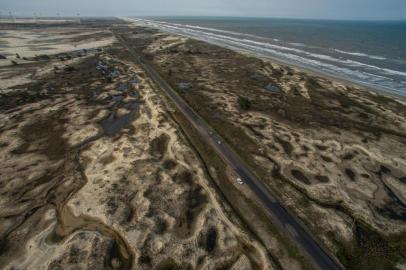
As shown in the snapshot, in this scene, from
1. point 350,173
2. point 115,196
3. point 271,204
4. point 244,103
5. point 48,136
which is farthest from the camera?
point 244,103

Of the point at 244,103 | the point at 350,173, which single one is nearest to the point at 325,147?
the point at 350,173

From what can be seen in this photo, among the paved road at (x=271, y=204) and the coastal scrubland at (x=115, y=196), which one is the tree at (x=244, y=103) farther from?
the coastal scrubland at (x=115, y=196)

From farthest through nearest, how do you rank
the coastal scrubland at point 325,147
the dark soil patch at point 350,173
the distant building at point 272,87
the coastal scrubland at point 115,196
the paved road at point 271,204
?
the distant building at point 272,87, the dark soil patch at point 350,173, the coastal scrubland at point 325,147, the paved road at point 271,204, the coastal scrubland at point 115,196

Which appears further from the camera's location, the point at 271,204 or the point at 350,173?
the point at 350,173

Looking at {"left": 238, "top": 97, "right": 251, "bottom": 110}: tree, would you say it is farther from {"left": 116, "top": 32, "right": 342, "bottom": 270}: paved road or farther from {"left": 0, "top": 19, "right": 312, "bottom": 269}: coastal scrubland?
{"left": 0, "top": 19, "right": 312, "bottom": 269}: coastal scrubland

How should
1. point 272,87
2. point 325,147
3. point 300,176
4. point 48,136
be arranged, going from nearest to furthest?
point 300,176, point 325,147, point 48,136, point 272,87

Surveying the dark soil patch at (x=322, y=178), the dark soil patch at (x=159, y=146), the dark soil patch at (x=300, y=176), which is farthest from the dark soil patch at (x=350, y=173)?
the dark soil patch at (x=159, y=146)

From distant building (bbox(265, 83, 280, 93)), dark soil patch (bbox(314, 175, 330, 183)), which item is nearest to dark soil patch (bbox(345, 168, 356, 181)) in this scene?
dark soil patch (bbox(314, 175, 330, 183))

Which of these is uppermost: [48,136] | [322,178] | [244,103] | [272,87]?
[244,103]

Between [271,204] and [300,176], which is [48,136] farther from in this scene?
[300,176]

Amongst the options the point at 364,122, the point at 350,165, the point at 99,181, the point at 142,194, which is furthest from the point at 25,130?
the point at 364,122

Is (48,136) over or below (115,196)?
below
